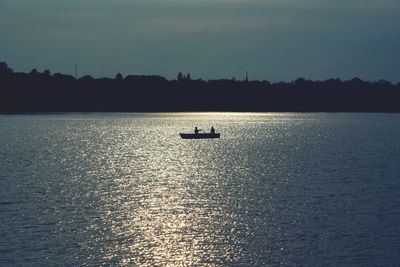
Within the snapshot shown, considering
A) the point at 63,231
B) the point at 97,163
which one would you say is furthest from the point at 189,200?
the point at 97,163

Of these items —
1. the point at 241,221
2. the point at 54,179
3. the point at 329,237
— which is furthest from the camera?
the point at 54,179

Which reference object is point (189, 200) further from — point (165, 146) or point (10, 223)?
point (165, 146)

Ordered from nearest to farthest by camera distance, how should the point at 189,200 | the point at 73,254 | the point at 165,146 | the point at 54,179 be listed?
the point at 73,254 < the point at 189,200 < the point at 54,179 < the point at 165,146

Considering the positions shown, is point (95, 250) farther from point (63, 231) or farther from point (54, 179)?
point (54, 179)

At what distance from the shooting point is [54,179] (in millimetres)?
85000

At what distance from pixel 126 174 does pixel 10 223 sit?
40.7 m

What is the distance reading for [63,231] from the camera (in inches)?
1993

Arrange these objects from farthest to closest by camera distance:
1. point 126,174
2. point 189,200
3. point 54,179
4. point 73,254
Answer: point 126,174 → point 54,179 → point 189,200 → point 73,254

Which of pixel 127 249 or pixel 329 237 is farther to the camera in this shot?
pixel 329 237

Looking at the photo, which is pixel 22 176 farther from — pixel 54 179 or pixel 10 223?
pixel 10 223

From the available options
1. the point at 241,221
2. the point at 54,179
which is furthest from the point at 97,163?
the point at 241,221

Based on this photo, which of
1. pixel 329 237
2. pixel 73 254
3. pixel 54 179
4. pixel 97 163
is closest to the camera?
pixel 73 254

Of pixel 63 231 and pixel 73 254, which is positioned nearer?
pixel 73 254

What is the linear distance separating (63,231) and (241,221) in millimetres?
13692
